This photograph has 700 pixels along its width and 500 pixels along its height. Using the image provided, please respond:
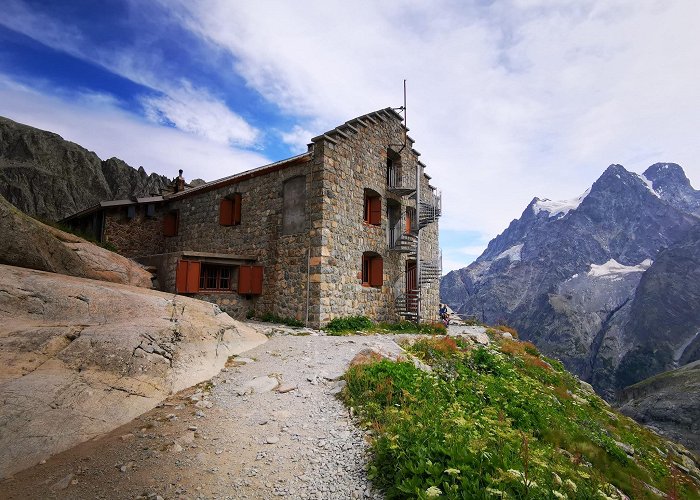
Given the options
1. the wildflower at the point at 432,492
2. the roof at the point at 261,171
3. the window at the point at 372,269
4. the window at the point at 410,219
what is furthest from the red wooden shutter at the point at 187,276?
the wildflower at the point at 432,492

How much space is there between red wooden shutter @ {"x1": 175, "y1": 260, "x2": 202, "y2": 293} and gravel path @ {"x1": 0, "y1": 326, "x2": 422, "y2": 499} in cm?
900

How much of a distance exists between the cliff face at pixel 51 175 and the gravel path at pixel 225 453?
27891 millimetres

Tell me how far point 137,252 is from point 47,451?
2011 centimetres

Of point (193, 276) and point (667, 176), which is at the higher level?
point (667, 176)

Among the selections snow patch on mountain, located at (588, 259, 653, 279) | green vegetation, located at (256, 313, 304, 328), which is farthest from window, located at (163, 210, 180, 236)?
snow patch on mountain, located at (588, 259, 653, 279)

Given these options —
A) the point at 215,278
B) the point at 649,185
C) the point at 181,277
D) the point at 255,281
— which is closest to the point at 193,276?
the point at 181,277

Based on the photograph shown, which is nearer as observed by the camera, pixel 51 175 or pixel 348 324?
pixel 348 324

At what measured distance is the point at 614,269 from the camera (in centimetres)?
14712

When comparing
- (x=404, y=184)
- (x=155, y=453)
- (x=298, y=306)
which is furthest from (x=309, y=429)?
(x=404, y=184)

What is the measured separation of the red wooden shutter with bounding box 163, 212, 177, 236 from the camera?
22.0 m

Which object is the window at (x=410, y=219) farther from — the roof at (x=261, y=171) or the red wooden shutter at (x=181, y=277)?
the red wooden shutter at (x=181, y=277)

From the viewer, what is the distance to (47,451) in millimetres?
4418

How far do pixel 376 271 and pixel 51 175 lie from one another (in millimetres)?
Answer: 31714

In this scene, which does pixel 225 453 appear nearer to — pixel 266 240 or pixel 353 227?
pixel 353 227
